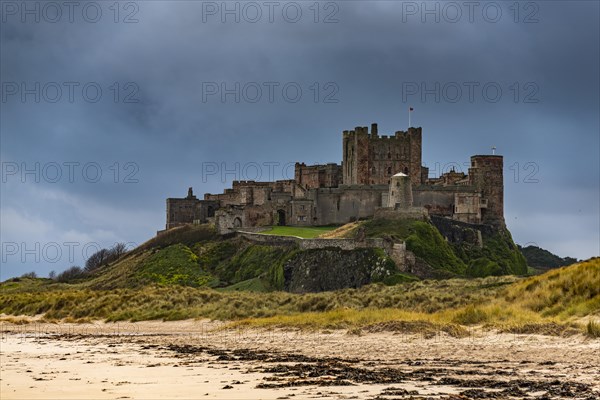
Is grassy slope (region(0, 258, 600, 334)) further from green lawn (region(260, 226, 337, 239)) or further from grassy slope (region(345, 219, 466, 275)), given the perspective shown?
green lawn (region(260, 226, 337, 239))

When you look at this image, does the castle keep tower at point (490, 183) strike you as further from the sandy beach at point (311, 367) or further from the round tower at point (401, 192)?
the sandy beach at point (311, 367)

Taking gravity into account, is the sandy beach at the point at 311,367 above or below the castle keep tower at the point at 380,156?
below

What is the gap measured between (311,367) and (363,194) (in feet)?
214

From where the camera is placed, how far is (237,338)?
28.6 meters

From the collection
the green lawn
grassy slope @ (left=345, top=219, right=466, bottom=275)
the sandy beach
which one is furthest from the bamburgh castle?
the sandy beach

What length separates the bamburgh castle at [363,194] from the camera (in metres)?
81.2

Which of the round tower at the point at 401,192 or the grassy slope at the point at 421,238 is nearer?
the grassy slope at the point at 421,238

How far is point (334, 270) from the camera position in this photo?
2498 inches

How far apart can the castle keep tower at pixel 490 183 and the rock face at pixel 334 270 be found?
21.9m

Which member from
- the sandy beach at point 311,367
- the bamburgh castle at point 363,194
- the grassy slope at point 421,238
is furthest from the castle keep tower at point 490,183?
the sandy beach at point 311,367

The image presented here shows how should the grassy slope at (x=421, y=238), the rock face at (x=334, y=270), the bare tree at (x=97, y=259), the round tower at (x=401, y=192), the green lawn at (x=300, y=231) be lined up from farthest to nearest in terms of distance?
the bare tree at (x=97, y=259), the green lawn at (x=300, y=231), the round tower at (x=401, y=192), the grassy slope at (x=421, y=238), the rock face at (x=334, y=270)

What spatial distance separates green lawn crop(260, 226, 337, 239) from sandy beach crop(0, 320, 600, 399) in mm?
46264

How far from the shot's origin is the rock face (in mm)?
61750

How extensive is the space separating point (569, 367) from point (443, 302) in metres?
19.6
